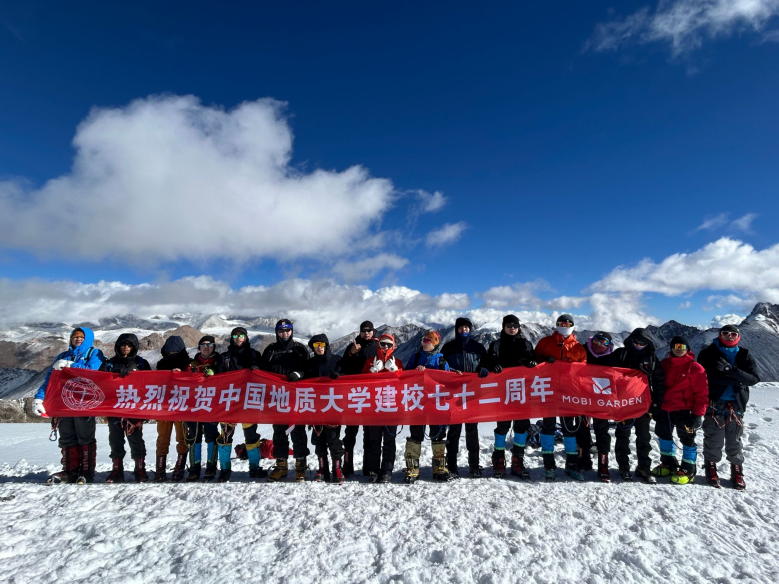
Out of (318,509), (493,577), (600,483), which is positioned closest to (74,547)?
(318,509)

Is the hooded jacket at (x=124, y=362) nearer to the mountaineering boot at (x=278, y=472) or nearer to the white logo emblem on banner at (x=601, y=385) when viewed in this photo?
the mountaineering boot at (x=278, y=472)

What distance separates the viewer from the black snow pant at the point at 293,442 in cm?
724

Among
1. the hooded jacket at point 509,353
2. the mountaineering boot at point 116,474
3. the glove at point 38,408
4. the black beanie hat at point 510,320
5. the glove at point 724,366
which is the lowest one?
the mountaineering boot at point 116,474

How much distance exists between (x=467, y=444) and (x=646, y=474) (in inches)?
123

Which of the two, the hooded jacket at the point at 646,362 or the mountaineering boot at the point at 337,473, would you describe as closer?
the mountaineering boot at the point at 337,473

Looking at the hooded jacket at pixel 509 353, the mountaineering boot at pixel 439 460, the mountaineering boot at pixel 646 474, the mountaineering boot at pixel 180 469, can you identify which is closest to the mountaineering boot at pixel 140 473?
the mountaineering boot at pixel 180 469

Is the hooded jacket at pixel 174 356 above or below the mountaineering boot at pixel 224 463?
above

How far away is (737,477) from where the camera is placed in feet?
22.5

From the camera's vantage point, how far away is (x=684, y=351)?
732cm

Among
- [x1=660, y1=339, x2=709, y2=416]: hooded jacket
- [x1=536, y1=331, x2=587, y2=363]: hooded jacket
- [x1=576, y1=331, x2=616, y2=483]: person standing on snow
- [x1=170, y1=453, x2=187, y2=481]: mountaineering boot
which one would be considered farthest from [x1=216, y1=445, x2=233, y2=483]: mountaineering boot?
[x1=660, y1=339, x2=709, y2=416]: hooded jacket

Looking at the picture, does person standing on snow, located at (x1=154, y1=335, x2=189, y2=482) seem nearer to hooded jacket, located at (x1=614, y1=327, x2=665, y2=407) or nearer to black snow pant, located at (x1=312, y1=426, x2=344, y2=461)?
black snow pant, located at (x1=312, y1=426, x2=344, y2=461)

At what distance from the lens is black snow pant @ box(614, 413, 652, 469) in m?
7.24

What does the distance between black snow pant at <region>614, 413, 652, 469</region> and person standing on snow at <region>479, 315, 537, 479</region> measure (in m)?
1.64

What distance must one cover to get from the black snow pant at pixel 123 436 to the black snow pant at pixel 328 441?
3316 mm
